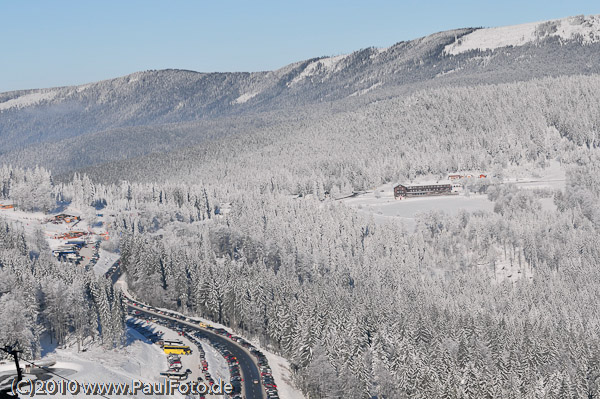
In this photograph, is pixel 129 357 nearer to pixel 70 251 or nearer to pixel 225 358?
pixel 225 358

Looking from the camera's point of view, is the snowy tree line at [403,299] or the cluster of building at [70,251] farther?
the cluster of building at [70,251]

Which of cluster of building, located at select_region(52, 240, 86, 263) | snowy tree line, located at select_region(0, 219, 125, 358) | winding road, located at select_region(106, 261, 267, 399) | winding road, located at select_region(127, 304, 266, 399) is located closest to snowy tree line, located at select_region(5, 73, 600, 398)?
winding road, located at select_region(106, 261, 267, 399)

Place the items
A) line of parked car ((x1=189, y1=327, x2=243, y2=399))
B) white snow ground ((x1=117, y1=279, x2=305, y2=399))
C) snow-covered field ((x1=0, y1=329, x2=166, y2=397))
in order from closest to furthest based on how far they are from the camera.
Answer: snow-covered field ((x1=0, y1=329, x2=166, y2=397))
white snow ground ((x1=117, y1=279, x2=305, y2=399))
line of parked car ((x1=189, y1=327, x2=243, y2=399))

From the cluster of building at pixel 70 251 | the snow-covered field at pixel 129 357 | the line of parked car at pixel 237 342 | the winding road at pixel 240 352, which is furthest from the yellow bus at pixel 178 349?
the cluster of building at pixel 70 251

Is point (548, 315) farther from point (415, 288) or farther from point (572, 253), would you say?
point (572, 253)

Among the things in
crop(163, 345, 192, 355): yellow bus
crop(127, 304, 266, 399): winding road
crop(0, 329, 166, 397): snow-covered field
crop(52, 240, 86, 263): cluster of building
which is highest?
crop(52, 240, 86, 263): cluster of building

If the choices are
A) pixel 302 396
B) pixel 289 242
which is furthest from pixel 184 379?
pixel 289 242

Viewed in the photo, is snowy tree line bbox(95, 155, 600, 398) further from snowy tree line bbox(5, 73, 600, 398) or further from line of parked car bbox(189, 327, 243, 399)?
line of parked car bbox(189, 327, 243, 399)

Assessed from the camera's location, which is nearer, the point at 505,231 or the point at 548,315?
the point at 548,315

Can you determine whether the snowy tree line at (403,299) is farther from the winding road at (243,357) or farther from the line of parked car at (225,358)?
the line of parked car at (225,358)
